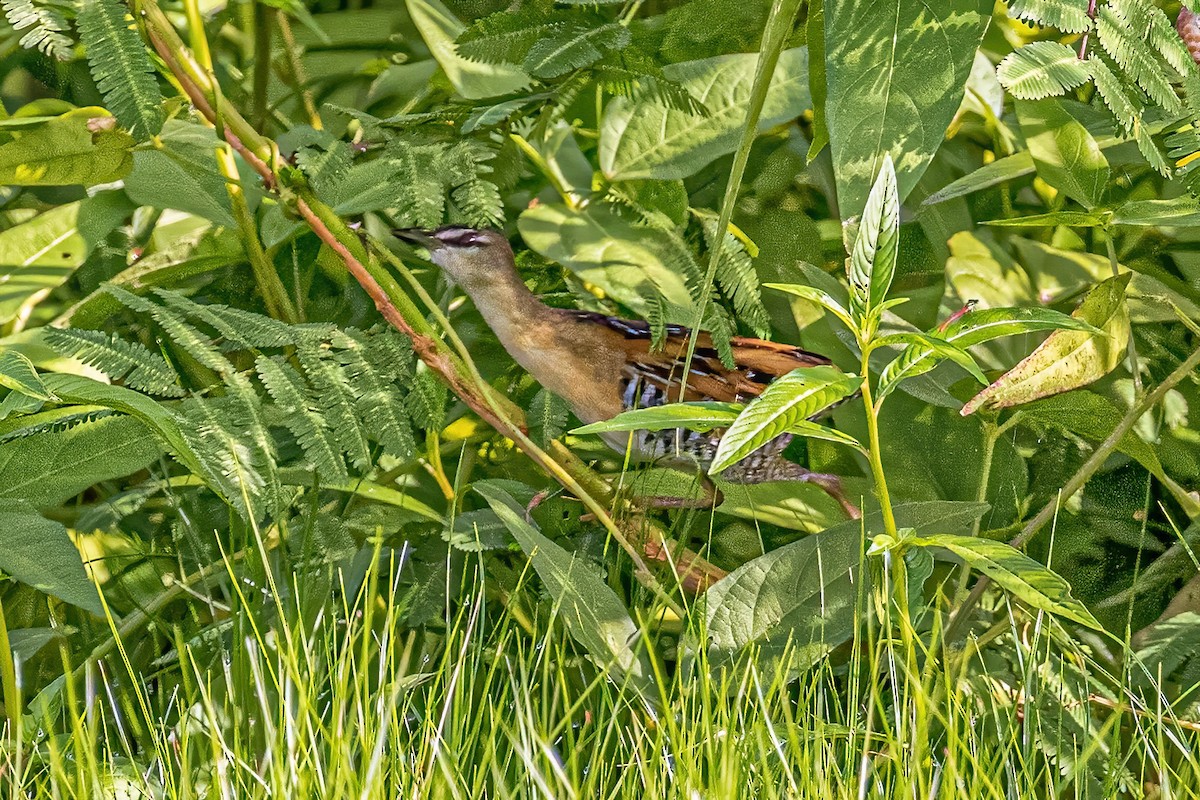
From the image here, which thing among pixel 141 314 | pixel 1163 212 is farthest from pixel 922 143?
pixel 141 314

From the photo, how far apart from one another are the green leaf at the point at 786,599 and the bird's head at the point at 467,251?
284mm

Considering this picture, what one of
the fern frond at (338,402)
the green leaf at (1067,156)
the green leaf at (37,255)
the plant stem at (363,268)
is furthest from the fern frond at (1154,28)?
the green leaf at (37,255)

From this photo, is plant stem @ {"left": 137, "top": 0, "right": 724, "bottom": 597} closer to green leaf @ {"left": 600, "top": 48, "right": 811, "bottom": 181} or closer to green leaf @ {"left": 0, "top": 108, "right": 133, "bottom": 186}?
green leaf @ {"left": 0, "top": 108, "right": 133, "bottom": 186}

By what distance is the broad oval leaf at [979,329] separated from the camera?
54cm

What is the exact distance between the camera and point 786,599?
2.41 feet

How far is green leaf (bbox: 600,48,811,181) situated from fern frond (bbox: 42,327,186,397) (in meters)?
0.34

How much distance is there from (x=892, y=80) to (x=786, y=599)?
31 cm

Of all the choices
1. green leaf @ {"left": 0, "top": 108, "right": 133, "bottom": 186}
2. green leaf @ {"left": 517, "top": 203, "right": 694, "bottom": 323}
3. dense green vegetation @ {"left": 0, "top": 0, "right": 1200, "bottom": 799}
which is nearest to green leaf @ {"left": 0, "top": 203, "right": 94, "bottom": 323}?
dense green vegetation @ {"left": 0, "top": 0, "right": 1200, "bottom": 799}

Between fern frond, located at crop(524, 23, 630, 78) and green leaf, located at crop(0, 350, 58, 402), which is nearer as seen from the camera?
green leaf, located at crop(0, 350, 58, 402)

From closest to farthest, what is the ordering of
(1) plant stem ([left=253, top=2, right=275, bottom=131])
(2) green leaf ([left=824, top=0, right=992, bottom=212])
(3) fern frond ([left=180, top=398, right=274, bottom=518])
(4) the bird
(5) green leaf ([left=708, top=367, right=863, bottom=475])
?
1. (5) green leaf ([left=708, top=367, right=863, bottom=475])
2. (2) green leaf ([left=824, top=0, right=992, bottom=212])
3. (3) fern frond ([left=180, top=398, right=274, bottom=518])
4. (4) the bird
5. (1) plant stem ([left=253, top=2, right=275, bottom=131])

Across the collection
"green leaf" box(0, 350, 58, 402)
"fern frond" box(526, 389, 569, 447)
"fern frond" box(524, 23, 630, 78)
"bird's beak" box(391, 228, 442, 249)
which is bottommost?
"fern frond" box(526, 389, 569, 447)

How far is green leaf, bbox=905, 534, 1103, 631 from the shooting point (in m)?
0.53

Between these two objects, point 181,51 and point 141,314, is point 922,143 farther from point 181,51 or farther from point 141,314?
point 141,314

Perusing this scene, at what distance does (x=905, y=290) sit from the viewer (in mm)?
940
